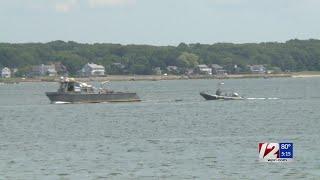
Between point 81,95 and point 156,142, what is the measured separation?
5745cm

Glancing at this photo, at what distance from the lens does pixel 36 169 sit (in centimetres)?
4650

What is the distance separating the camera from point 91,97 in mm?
118062

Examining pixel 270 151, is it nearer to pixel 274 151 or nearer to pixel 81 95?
pixel 274 151

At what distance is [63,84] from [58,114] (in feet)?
56.2

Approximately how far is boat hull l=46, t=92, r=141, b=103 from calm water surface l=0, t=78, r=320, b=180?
10654 mm

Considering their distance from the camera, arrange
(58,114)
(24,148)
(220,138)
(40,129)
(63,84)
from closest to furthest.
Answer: (24,148) → (220,138) → (40,129) → (58,114) → (63,84)

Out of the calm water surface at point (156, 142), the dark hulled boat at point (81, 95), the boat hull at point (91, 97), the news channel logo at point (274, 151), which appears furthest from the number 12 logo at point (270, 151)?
the boat hull at point (91, 97)

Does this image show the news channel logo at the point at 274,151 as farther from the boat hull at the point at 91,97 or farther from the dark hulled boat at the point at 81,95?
the boat hull at the point at 91,97

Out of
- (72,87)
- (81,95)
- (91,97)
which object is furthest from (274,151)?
(91,97)

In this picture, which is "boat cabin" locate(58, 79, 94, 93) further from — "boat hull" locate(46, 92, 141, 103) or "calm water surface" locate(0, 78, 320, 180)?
"calm water surface" locate(0, 78, 320, 180)

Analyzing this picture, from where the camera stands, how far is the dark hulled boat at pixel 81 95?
116m

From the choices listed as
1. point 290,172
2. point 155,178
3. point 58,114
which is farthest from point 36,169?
point 58,114

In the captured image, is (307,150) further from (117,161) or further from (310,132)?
(310,132)

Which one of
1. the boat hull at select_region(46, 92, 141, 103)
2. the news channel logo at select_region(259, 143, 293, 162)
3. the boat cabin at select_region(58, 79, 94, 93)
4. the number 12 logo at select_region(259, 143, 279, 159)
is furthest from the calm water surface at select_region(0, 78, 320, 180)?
the boat hull at select_region(46, 92, 141, 103)
